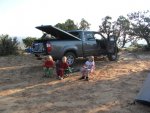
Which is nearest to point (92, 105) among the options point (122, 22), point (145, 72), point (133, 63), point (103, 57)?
point (145, 72)

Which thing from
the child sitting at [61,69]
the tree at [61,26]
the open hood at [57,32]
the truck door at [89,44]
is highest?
the tree at [61,26]

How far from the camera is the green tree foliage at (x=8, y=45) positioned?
785 inches

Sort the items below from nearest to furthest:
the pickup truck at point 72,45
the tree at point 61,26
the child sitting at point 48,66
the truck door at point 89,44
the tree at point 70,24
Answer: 1. the child sitting at point 48,66
2. the pickup truck at point 72,45
3. the truck door at point 89,44
4. the tree at point 61,26
5. the tree at point 70,24

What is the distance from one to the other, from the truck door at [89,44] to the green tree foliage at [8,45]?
6213 mm

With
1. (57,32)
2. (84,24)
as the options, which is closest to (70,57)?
(57,32)

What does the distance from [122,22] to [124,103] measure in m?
16.8

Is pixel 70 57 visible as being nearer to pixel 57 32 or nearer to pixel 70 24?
pixel 57 32

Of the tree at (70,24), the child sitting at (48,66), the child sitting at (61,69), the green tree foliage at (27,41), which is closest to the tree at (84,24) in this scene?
the tree at (70,24)

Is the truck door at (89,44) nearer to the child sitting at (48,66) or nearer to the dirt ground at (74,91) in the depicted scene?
the dirt ground at (74,91)

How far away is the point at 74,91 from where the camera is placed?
10.3 meters

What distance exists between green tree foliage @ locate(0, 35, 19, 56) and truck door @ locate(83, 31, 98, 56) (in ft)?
20.4

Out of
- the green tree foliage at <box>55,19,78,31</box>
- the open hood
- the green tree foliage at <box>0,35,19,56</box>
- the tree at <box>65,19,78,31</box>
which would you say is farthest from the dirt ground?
the tree at <box>65,19,78,31</box>

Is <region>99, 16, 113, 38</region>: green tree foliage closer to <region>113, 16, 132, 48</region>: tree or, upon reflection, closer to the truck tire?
<region>113, 16, 132, 48</region>: tree

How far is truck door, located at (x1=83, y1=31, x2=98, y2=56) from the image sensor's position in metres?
15.5
